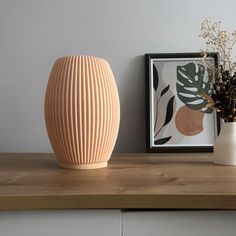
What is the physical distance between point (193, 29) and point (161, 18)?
4.7 inches

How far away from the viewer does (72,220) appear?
48 centimetres

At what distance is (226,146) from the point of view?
753mm

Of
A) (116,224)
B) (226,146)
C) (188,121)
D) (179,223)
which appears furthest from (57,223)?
(188,121)

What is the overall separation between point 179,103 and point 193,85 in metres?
0.08

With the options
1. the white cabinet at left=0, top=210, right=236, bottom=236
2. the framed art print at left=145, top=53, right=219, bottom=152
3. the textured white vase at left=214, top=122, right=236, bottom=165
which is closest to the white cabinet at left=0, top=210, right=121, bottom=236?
the white cabinet at left=0, top=210, right=236, bottom=236

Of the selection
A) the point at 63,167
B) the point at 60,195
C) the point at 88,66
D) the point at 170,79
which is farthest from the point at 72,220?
the point at 170,79

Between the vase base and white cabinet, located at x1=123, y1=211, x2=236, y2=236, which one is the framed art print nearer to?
the vase base

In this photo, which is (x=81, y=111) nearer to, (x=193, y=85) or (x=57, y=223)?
(x=57, y=223)

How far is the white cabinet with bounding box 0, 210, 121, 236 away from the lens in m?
0.48

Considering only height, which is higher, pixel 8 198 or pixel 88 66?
pixel 88 66

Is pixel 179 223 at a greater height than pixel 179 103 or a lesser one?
lesser

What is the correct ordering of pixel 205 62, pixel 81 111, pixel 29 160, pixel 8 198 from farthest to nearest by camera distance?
1. pixel 205 62
2. pixel 29 160
3. pixel 81 111
4. pixel 8 198

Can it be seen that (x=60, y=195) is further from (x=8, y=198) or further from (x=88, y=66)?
(x=88, y=66)

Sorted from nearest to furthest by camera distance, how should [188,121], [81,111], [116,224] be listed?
[116,224] → [81,111] → [188,121]
